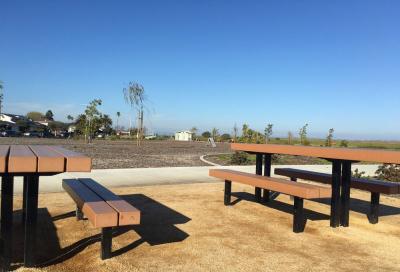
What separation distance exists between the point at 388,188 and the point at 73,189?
171 inches

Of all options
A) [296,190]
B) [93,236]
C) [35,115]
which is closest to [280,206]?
[296,190]

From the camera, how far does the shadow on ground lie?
396 centimetres

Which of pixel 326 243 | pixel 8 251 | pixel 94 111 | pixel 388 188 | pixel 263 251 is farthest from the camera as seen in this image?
pixel 94 111

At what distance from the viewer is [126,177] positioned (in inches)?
391

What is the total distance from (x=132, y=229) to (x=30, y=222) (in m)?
1.59

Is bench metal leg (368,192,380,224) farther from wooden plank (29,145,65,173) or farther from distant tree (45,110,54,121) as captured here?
distant tree (45,110,54,121)

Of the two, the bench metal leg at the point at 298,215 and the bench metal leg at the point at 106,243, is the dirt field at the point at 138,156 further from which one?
the bench metal leg at the point at 106,243

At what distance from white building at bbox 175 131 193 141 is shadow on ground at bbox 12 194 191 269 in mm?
51559

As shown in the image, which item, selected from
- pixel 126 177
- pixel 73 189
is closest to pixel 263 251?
pixel 73 189

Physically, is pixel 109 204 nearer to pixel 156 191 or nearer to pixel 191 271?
pixel 191 271

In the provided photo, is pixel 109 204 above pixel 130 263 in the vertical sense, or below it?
above

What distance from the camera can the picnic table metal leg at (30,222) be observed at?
3615 millimetres

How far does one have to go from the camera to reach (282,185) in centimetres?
517

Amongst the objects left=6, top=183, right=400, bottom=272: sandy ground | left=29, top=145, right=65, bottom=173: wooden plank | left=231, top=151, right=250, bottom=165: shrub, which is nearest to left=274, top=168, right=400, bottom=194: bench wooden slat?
left=6, top=183, right=400, bottom=272: sandy ground
